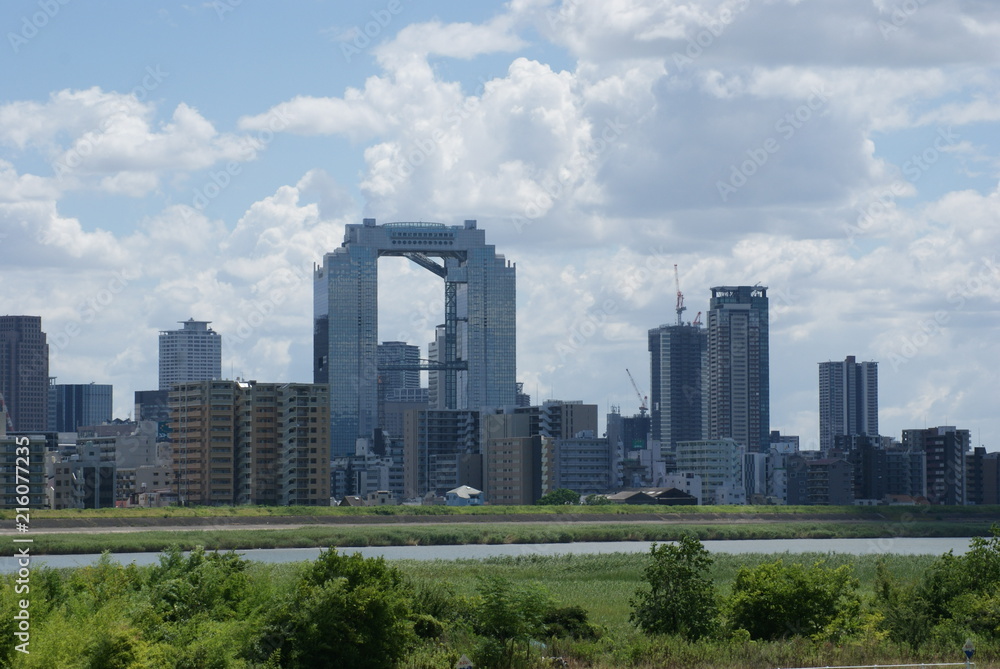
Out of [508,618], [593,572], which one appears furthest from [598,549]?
[508,618]

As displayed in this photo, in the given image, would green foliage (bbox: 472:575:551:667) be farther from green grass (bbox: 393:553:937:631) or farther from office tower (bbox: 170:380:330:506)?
office tower (bbox: 170:380:330:506)

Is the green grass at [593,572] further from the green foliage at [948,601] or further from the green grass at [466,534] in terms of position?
the green grass at [466,534]

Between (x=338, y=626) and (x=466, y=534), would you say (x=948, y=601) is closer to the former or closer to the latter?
(x=338, y=626)

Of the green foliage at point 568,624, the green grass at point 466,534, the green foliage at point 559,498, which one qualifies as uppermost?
the green foliage at point 568,624

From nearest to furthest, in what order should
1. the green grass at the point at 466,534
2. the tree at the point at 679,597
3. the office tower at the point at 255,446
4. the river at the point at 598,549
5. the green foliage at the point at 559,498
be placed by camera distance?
the tree at the point at 679,597 < the river at the point at 598,549 < the green grass at the point at 466,534 < the office tower at the point at 255,446 < the green foliage at the point at 559,498

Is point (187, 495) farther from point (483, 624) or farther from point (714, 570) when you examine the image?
point (483, 624)

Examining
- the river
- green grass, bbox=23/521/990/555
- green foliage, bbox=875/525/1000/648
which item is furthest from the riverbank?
green foliage, bbox=875/525/1000/648

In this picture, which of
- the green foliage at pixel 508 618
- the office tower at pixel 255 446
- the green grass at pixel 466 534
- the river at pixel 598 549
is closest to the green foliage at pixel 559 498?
the office tower at pixel 255 446

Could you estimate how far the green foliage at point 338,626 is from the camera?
34.2 metres

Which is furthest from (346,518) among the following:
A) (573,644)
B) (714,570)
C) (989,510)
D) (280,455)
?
(573,644)

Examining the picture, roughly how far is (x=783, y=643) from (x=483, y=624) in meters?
Result: 7.68

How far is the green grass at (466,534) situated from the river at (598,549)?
1.34 metres

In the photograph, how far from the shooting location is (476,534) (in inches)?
4692

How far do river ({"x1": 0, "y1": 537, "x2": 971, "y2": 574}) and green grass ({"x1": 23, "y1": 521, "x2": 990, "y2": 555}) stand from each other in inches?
52.7
